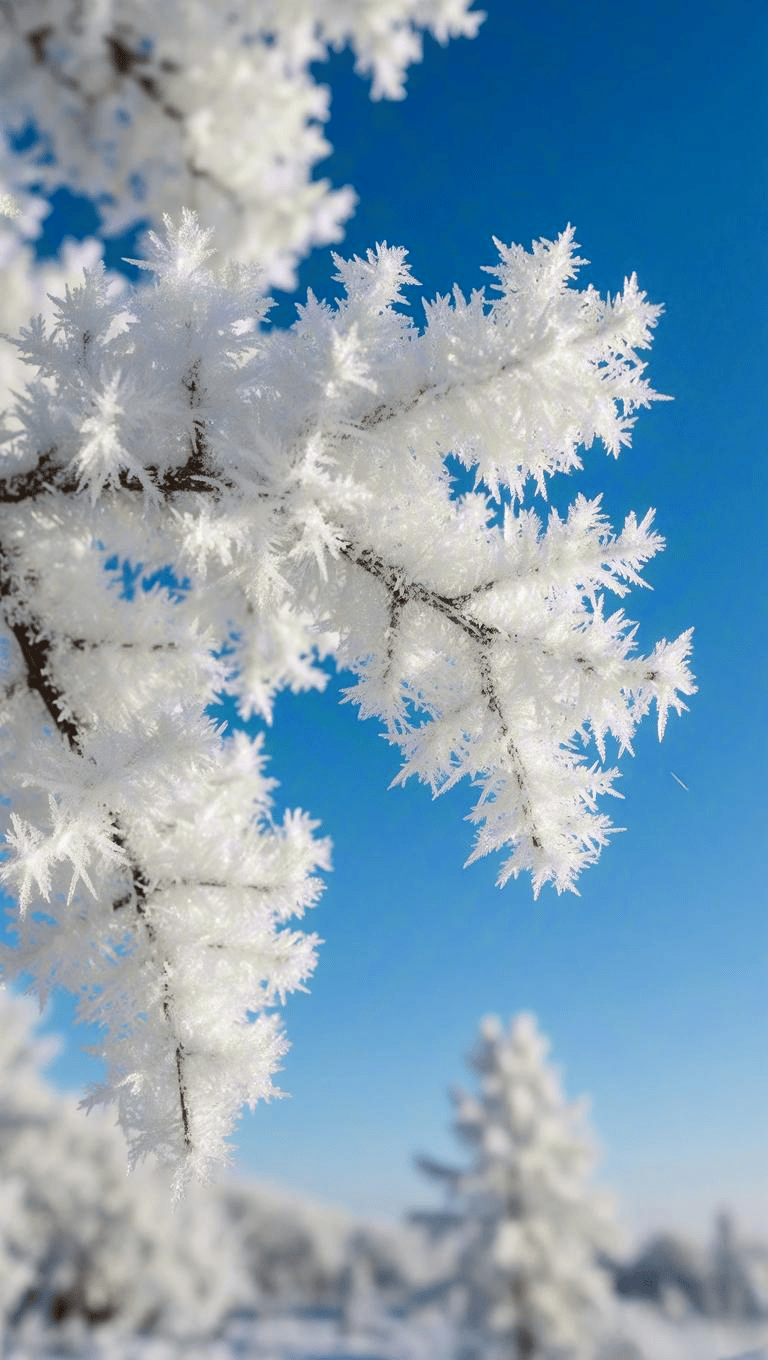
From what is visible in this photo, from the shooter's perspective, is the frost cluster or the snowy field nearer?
the frost cluster

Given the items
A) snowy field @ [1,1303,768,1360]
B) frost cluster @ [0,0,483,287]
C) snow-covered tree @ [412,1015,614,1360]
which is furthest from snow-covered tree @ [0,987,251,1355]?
frost cluster @ [0,0,483,287]

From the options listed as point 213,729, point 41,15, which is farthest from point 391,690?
point 41,15

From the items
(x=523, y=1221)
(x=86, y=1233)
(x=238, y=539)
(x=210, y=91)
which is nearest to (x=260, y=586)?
(x=238, y=539)

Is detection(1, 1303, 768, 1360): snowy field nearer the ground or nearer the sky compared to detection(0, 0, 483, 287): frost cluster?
nearer the ground

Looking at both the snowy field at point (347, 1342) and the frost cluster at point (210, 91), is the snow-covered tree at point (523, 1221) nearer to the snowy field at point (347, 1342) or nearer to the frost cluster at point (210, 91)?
the snowy field at point (347, 1342)

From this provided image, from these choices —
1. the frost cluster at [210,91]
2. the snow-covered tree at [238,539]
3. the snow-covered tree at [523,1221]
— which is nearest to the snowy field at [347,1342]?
the snow-covered tree at [523,1221]

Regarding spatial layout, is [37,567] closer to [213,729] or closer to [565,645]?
[213,729]

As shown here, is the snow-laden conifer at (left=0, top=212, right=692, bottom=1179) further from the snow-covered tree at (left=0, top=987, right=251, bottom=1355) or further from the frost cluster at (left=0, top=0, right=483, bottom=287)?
the snow-covered tree at (left=0, top=987, right=251, bottom=1355)

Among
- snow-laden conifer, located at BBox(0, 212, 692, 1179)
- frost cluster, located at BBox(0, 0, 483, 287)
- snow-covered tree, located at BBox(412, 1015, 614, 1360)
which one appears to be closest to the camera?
frost cluster, located at BBox(0, 0, 483, 287)
